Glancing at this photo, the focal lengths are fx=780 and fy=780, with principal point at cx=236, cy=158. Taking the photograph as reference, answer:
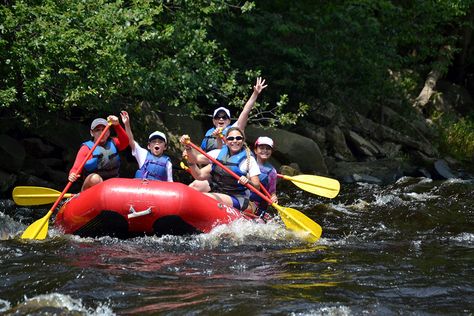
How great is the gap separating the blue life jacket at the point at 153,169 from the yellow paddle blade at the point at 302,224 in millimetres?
1178

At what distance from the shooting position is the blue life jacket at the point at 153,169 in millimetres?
7312

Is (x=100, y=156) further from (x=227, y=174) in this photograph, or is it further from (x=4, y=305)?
(x=4, y=305)

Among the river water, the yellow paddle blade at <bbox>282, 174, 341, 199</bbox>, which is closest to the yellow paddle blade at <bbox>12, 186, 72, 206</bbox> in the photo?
the river water

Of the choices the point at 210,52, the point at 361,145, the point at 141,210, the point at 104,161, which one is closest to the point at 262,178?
the point at 104,161

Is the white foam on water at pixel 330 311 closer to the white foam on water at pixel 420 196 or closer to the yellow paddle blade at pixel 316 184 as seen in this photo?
the yellow paddle blade at pixel 316 184

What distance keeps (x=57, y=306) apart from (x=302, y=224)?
3272 millimetres

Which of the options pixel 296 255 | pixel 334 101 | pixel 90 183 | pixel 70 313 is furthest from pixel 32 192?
pixel 334 101

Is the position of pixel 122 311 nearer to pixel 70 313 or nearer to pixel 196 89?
pixel 70 313

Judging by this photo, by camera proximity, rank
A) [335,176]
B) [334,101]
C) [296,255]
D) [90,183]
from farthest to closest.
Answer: [334,101]
[335,176]
[90,183]
[296,255]

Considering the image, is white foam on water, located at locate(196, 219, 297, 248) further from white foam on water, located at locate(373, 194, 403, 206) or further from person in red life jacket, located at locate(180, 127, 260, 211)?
white foam on water, located at locate(373, 194, 403, 206)

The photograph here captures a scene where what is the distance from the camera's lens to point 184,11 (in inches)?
426

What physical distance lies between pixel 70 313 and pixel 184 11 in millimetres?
7100

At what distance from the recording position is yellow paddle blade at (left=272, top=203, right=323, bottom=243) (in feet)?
23.5

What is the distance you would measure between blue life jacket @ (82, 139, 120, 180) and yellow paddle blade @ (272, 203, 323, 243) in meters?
1.71
